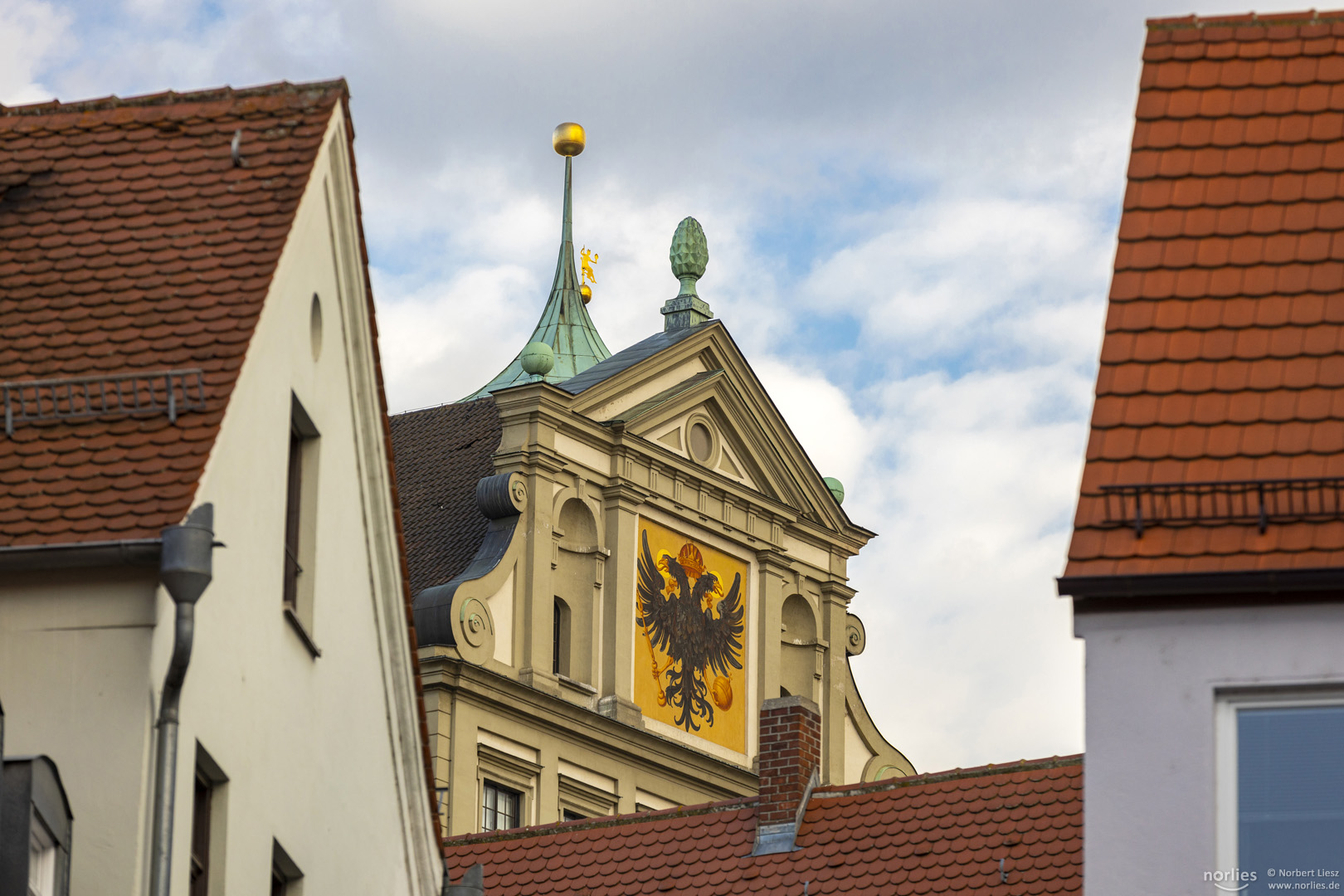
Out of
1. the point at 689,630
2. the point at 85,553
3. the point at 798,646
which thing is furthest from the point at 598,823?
the point at 798,646

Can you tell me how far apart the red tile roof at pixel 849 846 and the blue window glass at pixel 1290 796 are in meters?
8.60

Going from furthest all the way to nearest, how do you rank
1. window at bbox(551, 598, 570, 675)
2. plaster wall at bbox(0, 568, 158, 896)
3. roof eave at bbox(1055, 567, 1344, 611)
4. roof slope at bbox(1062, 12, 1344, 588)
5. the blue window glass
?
window at bbox(551, 598, 570, 675) → roof slope at bbox(1062, 12, 1344, 588) → plaster wall at bbox(0, 568, 158, 896) → roof eave at bbox(1055, 567, 1344, 611) → the blue window glass

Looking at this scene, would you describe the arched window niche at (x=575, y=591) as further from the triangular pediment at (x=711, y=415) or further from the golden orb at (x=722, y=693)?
the golden orb at (x=722, y=693)

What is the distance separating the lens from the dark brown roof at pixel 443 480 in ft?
119

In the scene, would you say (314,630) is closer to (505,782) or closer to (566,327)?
(505,782)

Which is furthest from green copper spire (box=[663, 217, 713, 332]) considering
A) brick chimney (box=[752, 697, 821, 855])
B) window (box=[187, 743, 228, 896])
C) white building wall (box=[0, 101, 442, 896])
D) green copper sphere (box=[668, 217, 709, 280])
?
window (box=[187, 743, 228, 896])

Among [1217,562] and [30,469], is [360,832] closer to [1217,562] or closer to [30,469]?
[30,469]

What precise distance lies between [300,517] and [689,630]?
21.5 metres

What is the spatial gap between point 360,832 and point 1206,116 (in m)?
6.80

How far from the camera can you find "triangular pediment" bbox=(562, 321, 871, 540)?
3759 cm

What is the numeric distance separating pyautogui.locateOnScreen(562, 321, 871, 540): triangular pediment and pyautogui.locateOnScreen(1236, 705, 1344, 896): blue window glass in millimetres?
24652

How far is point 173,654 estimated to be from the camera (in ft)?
43.6

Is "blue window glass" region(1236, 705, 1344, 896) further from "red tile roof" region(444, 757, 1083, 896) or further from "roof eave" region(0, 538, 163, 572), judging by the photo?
"red tile roof" region(444, 757, 1083, 896)

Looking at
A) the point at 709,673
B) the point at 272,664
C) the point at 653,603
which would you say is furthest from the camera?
the point at 709,673
